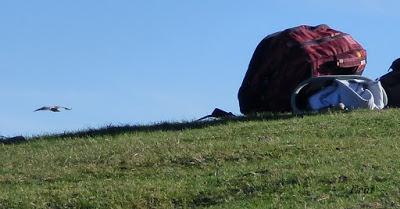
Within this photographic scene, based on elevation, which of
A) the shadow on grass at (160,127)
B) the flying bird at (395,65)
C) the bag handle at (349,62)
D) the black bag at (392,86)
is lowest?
the shadow on grass at (160,127)

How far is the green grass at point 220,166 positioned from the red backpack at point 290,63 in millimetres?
789

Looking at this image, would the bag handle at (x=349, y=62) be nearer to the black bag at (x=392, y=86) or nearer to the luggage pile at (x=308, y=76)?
the luggage pile at (x=308, y=76)

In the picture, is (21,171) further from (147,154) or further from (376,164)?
(376,164)

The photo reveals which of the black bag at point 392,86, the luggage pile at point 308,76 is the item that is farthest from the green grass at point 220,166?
the black bag at point 392,86

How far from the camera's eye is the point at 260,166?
389 inches

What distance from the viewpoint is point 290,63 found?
13.9 meters

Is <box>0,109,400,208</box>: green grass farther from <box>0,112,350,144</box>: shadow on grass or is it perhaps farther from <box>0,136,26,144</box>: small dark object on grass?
<box>0,136,26,144</box>: small dark object on grass

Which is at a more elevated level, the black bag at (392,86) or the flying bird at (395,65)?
the flying bird at (395,65)

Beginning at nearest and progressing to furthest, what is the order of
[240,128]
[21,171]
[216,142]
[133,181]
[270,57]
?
[133,181] → [21,171] → [216,142] → [240,128] → [270,57]

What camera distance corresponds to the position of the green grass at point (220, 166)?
8.83 m

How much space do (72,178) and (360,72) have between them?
5.27 m

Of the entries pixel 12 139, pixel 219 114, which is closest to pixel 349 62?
pixel 219 114

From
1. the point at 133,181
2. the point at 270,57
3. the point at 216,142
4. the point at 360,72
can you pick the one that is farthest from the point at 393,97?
the point at 133,181

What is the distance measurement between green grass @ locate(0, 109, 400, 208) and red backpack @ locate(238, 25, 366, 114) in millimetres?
789
